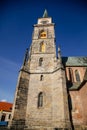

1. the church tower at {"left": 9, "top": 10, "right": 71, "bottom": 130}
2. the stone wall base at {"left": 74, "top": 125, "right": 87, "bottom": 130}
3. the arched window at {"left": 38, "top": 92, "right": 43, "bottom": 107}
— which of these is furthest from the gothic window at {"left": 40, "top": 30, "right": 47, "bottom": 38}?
the stone wall base at {"left": 74, "top": 125, "right": 87, "bottom": 130}

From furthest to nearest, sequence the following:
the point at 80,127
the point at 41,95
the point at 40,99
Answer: the point at 41,95 → the point at 40,99 → the point at 80,127

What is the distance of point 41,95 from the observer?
16703 millimetres

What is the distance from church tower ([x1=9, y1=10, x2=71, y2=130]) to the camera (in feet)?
45.8

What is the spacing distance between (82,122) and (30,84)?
→ 28.2ft

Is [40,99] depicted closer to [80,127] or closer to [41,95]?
[41,95]

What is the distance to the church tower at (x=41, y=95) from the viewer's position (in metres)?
14.0

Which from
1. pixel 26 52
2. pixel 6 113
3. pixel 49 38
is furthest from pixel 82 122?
pixel 6 113

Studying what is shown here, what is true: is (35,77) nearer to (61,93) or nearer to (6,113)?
(61,93)

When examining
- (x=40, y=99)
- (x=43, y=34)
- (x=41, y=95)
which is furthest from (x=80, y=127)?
(x=43, y=34)

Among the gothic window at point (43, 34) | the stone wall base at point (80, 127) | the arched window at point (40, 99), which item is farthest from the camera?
the gothic window at point (43, 34)

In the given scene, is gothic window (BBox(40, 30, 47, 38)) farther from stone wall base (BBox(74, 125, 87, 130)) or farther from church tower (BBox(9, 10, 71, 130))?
stone wall base (BBox(74, 125, 87, 130))

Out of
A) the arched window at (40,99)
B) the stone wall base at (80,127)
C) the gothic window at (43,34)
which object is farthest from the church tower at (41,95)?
the gothic window at (43,34)

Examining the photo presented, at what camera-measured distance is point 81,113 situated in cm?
1522

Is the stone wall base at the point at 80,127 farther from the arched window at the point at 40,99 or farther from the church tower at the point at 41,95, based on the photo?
the arched window at the point at 40,99
